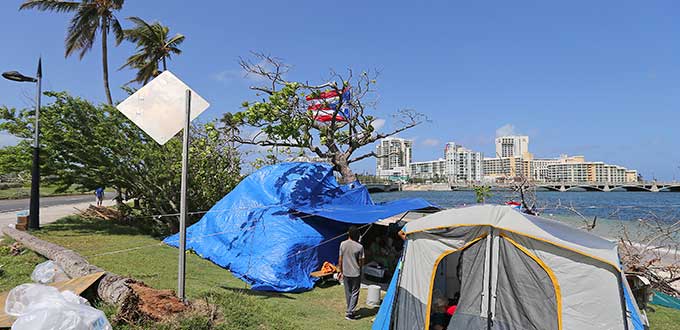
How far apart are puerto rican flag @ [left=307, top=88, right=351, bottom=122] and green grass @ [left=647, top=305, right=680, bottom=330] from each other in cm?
766

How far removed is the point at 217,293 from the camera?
5.89m

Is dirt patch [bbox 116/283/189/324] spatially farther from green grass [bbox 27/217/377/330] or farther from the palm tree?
the palm tree

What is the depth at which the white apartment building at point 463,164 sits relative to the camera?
7788cm

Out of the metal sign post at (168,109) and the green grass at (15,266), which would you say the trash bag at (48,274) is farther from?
the metal sign post at (168,109)

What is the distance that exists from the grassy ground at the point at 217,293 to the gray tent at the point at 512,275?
4.65 ft

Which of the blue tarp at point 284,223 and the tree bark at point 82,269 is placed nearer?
the tree bark at point 82,269

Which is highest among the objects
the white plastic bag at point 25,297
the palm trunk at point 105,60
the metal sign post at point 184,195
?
the palm trunk at point 105,60

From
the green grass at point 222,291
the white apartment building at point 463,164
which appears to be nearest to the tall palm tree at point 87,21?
the green grass at point 222,291

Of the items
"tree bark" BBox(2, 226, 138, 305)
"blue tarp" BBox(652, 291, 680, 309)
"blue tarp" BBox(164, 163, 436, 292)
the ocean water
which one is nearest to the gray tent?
"blue tarp" BBox(164, 163, 436, 292)

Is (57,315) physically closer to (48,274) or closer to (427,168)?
(48,274)

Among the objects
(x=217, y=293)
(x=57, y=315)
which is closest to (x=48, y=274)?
(x=217, y=293)

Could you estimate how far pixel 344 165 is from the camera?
1139 centimetres

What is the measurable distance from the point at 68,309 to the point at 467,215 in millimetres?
4041

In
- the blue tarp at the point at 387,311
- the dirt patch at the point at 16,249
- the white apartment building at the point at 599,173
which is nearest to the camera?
the blue tarp at the point at 387,311
